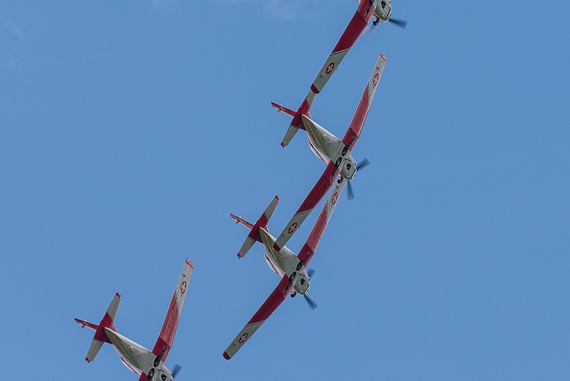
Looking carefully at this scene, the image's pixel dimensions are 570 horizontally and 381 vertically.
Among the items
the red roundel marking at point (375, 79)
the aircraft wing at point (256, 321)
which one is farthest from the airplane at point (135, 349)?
the red roundel marking at point (375, 79)

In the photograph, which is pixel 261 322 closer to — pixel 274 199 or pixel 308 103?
pixel 274 199

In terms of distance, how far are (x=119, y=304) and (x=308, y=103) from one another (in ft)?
74.2

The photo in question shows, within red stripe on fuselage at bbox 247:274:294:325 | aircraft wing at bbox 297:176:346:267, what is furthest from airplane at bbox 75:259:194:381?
aircraft wing at bbox 297:176:346:267

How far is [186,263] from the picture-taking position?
3612 inches

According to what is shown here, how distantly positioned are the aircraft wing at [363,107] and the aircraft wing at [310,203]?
2.70 metres

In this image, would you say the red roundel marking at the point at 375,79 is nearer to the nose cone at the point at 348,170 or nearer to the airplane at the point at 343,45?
the airplane at the point at 343,45

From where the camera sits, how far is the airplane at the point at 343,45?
282 feet

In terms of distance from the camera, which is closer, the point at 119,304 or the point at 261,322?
the point at 119,304

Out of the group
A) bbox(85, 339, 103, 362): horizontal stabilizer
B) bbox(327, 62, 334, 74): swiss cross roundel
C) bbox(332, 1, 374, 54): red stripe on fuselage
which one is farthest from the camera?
bbox(332, 1, 374, 54): red stripe on fuselage

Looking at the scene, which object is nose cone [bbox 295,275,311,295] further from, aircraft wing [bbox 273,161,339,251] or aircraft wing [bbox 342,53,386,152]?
aircraft wing [bbox 342,53,386,152]

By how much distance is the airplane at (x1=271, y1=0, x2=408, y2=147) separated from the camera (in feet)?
282

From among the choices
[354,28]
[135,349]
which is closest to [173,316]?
[135,349]

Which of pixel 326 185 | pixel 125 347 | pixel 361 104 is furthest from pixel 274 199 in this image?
pixel 125 347

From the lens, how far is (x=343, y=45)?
8700 cm
